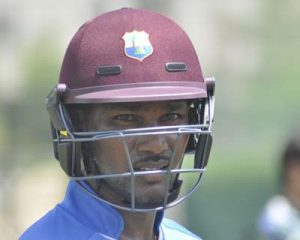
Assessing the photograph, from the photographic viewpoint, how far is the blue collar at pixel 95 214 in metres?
3.15

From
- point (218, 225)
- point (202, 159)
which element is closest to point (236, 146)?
point (218, 225)

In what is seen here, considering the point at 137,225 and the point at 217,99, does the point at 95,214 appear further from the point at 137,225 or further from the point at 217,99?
the point at 217,99

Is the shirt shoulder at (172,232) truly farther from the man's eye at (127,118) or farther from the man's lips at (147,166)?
the man's eye at (127,118)

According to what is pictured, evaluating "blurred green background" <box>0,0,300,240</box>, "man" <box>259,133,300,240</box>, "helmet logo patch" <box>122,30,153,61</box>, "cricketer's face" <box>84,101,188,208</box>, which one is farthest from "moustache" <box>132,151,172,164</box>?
"blurred green background" <box>0,0,300,240</box>

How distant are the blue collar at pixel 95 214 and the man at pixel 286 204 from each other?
3.13 metres

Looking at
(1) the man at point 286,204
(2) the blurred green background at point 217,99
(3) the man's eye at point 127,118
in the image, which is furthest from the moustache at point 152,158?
(2) the blurred green background at point 217,99

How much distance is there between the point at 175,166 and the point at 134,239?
246 millimetres

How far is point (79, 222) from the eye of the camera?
3156 mm

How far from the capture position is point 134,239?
325 centimetres

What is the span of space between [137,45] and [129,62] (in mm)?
55

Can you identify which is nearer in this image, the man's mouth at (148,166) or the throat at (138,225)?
the man's mouth at (148,166)

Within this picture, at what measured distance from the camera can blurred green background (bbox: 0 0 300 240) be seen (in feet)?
27.7

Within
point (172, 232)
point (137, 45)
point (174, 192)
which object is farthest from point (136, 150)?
point (172, 232)

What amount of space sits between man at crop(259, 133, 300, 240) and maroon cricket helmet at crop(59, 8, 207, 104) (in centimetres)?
304
